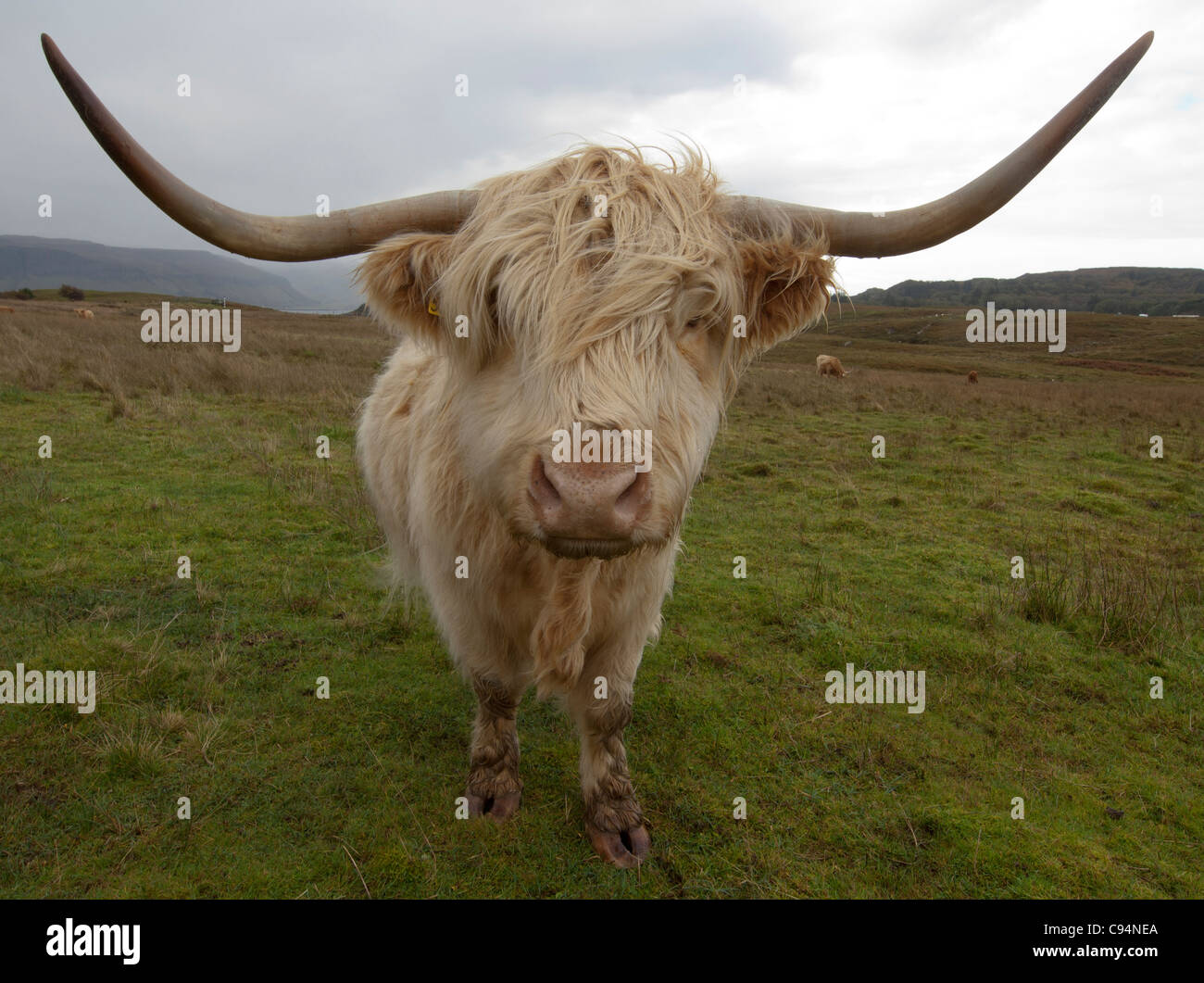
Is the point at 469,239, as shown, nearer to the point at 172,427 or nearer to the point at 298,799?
the point at 298,799

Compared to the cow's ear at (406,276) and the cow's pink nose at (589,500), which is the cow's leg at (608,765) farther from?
the cow's ear at (406,276)

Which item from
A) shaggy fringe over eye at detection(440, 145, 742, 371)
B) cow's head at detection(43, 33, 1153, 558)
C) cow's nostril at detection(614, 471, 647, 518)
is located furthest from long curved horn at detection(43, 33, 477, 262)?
cow's nostril at detection(614, 471, 647, 518)

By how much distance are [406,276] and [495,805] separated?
218 cm

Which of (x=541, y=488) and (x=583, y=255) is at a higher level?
(x=583, y=255)

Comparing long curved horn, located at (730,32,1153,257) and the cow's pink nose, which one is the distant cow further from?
the cow's pink nose

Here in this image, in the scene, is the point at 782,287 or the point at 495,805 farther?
the point at 495,805

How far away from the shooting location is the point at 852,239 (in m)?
2.45

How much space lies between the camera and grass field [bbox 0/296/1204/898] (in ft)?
9.12

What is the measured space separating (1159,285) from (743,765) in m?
159

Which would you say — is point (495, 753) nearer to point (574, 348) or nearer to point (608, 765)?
point (608, 765)

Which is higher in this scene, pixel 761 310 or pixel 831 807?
pixel 761 310

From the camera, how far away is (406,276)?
96.4 inches

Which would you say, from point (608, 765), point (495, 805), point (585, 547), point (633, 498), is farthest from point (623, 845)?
point (633, 498)

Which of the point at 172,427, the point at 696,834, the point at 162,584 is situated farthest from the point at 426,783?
the point at 172,427
